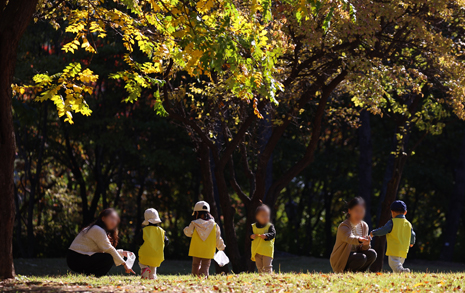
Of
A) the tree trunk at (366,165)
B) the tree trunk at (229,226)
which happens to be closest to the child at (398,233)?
the tree trunk at (229,226)

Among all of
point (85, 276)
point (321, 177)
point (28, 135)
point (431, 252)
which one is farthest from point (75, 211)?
point (431, 252)

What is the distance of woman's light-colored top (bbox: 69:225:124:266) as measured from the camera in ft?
23.7

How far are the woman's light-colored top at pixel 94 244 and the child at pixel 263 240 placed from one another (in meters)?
2.60

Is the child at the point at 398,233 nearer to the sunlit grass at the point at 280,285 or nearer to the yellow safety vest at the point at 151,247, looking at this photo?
the sunlit grass at the point at 280,285

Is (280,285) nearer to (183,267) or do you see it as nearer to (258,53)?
(258,53)

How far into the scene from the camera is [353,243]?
7379mm

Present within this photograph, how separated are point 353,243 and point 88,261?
3725 millimetres

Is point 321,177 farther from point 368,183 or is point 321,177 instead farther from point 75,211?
point 75,211

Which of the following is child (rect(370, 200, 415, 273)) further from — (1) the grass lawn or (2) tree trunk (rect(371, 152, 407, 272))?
(2) tree trunk (rect(371, 152, 407, 272))

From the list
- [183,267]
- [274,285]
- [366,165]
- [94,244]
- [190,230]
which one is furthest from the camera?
[366,165]

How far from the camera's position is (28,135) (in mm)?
17922

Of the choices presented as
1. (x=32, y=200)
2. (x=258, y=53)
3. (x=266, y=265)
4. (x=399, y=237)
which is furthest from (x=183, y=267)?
(x=258, y=53)

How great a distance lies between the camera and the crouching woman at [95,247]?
23.9 feet

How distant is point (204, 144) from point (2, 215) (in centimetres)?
556
